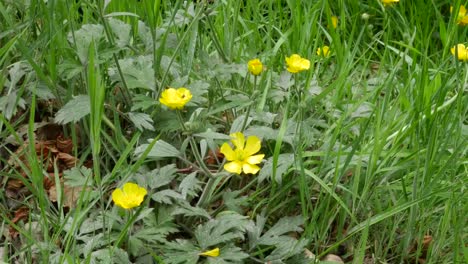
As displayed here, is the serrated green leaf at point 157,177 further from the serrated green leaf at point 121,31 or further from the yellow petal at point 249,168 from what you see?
the serrated green leaf at point 121,31

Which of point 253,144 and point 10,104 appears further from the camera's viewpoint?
point 10,104

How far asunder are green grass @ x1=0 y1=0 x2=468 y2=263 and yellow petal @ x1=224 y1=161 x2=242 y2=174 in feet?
0.25

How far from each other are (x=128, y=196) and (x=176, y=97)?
27 centimetres

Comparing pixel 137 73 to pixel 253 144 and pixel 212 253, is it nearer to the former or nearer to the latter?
pixel 253 144

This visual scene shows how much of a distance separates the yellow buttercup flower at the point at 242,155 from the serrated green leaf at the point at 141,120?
0.73ft

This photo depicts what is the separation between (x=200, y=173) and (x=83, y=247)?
14.7 inches

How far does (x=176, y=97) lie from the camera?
1771 mm

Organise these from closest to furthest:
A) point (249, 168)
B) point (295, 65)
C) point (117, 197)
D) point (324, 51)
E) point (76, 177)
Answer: point (117, 197), point (249, 168), point (76, 177), point (295, 65), point (324, 51)

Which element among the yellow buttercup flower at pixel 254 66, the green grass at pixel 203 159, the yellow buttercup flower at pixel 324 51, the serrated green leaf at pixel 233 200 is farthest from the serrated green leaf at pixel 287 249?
the yellow buttercup flower at pixel 324 51

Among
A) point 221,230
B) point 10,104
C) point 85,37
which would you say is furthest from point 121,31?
point 221,230

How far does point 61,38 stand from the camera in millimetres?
2037

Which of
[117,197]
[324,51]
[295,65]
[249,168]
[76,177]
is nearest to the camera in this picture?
[117,197]

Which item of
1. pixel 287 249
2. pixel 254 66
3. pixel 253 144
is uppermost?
pixel 254 66

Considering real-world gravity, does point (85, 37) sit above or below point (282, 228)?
above
